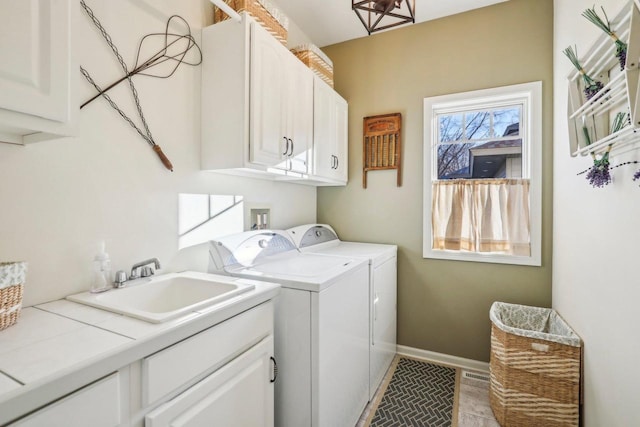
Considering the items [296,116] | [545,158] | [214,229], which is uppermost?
[296,116]

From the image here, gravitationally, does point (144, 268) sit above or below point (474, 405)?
above

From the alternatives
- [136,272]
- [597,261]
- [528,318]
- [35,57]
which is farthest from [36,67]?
[528,318]

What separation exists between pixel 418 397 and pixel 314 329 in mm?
1278

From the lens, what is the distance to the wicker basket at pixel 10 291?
2.75 feet

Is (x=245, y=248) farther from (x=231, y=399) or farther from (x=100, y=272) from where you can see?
(x=231, y=399)

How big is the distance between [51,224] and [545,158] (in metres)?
2.92

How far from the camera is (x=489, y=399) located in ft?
6.70

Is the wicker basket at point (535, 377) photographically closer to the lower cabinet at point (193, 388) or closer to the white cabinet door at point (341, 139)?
the lower cabinet at point (193, 388)

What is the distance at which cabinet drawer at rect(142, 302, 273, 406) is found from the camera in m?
0.84

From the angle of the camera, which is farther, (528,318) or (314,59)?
(314,59)

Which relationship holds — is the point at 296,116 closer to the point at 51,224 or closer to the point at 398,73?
the point at 398,73

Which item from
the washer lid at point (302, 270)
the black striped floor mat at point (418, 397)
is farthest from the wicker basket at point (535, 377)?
the washer lid at point (302, 270)

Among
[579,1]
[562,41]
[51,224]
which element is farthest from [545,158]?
[51,224]

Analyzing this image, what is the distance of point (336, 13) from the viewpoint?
2473mm
